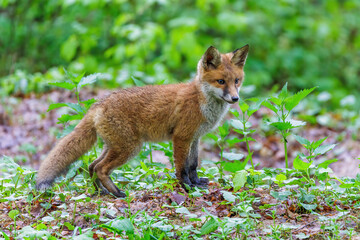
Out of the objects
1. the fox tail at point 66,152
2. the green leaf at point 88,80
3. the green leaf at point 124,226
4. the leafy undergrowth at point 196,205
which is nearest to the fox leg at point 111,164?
the leafy undergrowth at point 196,205

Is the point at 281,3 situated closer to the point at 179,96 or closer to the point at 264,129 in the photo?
the point at 264,129

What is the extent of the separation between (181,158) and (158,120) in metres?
0.52

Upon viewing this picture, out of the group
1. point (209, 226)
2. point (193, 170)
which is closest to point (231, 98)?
point (193, 170)

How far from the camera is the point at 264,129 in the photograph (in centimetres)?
895

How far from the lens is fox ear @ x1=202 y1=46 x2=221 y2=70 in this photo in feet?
17.3

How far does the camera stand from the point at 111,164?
16.0 ft

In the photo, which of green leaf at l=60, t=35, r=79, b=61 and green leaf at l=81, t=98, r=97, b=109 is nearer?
green leaf at l=81, t=98, r=97, b=109

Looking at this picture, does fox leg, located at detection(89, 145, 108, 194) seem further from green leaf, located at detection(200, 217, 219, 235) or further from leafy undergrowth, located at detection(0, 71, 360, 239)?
green leaf, located at detection(200, 217, 219, 235)

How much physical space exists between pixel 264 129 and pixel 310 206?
4811mm

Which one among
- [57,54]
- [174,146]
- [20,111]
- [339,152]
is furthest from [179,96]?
[57,54]

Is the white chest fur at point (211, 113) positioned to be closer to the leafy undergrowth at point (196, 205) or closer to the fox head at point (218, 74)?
the fox head at point (218, 74)

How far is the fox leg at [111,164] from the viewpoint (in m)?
4.83

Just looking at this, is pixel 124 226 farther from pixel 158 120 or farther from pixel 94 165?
pixel 158 120

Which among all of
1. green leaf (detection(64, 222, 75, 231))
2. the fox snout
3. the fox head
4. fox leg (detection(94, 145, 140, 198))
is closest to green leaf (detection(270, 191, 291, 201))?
the fox snout
